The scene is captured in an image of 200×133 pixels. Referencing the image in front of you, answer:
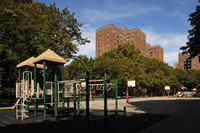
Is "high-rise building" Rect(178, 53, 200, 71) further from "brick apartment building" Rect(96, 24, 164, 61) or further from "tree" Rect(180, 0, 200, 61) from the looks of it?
"tree" Rect(180, 0, 200, 61)

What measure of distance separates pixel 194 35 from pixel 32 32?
74.5 ft

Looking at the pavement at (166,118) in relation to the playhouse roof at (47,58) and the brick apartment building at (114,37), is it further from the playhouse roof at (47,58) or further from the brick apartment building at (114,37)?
the brick apartment building at (114,37)

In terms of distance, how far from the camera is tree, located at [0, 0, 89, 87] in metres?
21.0

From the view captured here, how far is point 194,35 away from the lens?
85.8 ft

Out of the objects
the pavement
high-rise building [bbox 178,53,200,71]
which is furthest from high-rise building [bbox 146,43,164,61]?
the pavement

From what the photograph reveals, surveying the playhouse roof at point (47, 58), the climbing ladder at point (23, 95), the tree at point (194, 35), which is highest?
the tree at point (194, 35)

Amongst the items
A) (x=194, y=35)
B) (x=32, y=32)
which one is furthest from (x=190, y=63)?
(x=32, y=32)

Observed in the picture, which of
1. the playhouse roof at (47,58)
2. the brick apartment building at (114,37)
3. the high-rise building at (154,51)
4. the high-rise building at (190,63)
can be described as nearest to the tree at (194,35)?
the playhouse roof at (47,58)

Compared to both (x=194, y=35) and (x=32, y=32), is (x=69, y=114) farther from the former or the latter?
(x=194, y=35)

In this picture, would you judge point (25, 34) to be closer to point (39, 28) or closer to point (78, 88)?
point (39, 28)

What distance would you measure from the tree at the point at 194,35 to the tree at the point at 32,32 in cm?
1586

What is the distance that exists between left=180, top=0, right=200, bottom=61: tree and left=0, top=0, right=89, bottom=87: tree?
15864 mm

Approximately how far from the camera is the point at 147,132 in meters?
7.42

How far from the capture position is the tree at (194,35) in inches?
985
